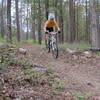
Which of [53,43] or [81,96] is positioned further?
[53,43]

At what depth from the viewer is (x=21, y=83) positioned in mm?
5051

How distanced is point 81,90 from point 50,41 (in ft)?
A: 16.7

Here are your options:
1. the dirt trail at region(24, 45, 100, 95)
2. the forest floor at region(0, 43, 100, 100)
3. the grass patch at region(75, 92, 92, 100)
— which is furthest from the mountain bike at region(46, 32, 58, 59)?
the grass patch at region(75, 92, 92, 100)

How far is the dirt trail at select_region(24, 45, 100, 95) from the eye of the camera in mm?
5866

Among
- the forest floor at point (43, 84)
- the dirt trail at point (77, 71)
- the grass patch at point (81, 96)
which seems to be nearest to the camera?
the forest floor at point (43, 84)

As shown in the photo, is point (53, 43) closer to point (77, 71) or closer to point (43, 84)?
point (77, 71)

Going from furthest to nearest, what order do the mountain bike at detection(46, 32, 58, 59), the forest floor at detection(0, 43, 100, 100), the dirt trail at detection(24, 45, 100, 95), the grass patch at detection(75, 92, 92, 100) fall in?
the mountain bike at detection(46, 32, 58, 59) < the dirt trail at detection(24, 45, 100, 95) < the grass patch at detection(75, 92, 92, 100) < the forest floor at detection(0, 43, 100, 100)

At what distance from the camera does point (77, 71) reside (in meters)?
7.85

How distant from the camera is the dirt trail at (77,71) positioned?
5866mm

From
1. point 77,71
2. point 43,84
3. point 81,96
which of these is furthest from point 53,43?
point 81,96

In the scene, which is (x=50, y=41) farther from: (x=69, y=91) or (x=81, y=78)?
(x=69, y=91)

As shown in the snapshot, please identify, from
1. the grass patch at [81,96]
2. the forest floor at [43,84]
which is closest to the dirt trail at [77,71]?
the forest floor at [43,84]

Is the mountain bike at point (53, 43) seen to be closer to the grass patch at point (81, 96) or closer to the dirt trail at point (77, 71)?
the dirt trail at point (77, 71)

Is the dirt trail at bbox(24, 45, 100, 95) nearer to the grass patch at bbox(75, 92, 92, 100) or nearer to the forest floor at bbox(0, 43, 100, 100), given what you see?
the forest floor at bbox(0, 43, 100, 100)
